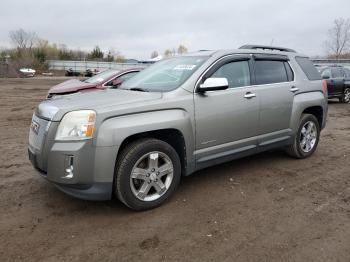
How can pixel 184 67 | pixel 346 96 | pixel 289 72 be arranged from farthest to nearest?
pixel 346 96 < pixel 289 72 < pixel 184 67

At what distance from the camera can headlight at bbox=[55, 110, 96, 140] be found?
3340 millimetres

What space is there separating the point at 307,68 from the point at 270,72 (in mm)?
1085

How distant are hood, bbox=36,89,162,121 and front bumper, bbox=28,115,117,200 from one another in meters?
0.15

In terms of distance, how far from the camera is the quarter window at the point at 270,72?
16.1 ft

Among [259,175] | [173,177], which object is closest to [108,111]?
[173,177]

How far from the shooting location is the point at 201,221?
3533 millimetres

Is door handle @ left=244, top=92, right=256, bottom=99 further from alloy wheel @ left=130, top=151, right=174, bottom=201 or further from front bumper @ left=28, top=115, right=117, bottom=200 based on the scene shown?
front bumper @ left=28, top=115, right=117, bottom=200

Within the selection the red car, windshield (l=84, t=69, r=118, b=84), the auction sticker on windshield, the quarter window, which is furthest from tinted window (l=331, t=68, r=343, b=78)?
the auction sticker on windshield

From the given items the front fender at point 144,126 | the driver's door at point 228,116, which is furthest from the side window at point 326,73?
the front fender at point 144,126

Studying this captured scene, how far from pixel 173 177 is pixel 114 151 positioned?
2.77 ft

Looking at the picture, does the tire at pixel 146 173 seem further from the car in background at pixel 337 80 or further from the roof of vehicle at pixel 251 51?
the car in background at pixel 337 80

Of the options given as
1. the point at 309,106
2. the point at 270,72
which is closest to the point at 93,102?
the point at 270,72

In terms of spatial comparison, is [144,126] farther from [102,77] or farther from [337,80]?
[337,80]

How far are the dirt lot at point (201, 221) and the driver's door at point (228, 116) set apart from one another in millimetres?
487
